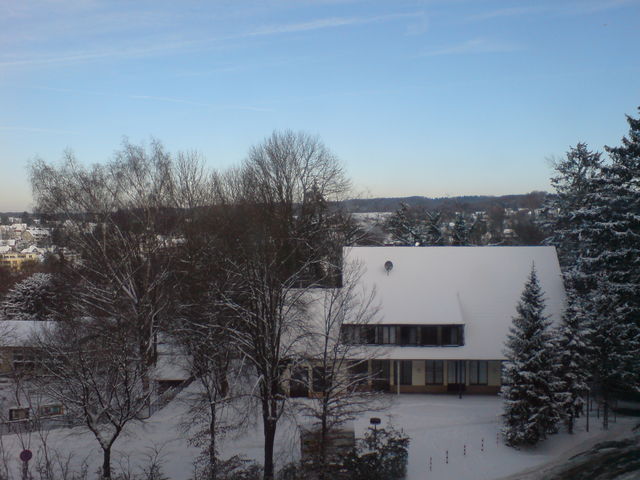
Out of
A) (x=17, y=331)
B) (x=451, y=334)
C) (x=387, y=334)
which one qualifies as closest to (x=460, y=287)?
(x=451, y=334)

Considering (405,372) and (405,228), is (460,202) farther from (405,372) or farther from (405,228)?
(405,372)

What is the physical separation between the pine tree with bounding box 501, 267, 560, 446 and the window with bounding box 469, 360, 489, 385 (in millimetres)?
5918

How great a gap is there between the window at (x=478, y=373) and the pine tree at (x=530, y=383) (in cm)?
592

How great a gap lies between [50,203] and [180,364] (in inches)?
383

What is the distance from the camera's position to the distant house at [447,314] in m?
25.7

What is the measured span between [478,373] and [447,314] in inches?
126

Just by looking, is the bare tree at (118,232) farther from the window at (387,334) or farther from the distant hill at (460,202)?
the distant hill at (460,202)

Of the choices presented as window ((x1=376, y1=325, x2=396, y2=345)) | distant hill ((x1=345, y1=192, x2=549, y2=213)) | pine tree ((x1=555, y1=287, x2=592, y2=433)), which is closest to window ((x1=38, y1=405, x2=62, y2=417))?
window ((x1=376, y1=325, x2=396, y2=345))

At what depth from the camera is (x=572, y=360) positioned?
836 inches

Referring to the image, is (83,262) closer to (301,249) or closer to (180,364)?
(180,364)

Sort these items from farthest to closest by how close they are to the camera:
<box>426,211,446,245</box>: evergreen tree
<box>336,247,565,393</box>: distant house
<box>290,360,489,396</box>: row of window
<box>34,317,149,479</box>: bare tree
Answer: <box>426,211,446,245</box>: evergreen tree
<box>290,360,489,396</box>: row of window
<box>336,247,565,393</box>: distant house
<box>34,317,149,479</box>: bare tree

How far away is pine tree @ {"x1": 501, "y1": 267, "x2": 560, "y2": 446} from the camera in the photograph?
19.4 metres

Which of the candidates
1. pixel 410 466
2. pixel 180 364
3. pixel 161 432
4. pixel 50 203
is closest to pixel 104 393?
pixel 161 432

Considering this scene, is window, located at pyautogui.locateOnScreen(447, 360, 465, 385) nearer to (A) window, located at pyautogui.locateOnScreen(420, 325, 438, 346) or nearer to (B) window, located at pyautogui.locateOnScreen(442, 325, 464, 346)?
(B) window, located at pyautogui.locateOnScreen(442, 325, 464, 346)
